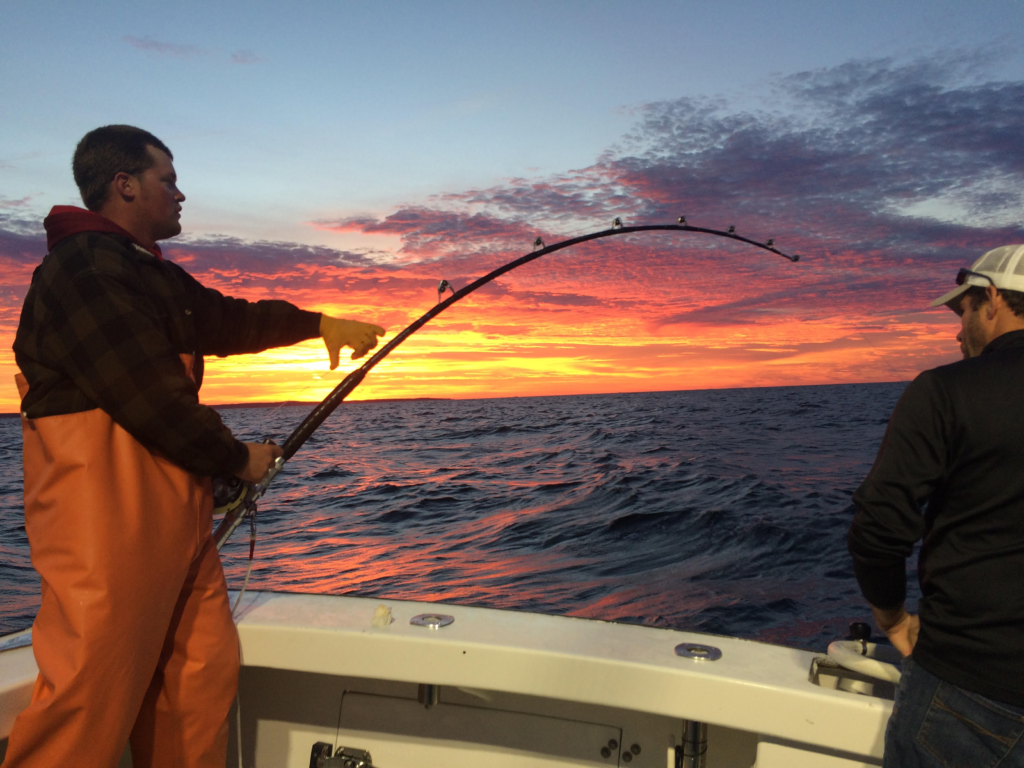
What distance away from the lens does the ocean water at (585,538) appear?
6.34 metres

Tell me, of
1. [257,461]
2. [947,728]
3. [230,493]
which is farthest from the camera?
[230,493]

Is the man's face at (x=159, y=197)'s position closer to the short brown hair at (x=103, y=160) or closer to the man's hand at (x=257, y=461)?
the short brown hair at (x=103, y=160)

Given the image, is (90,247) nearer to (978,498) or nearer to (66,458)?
(66,458)

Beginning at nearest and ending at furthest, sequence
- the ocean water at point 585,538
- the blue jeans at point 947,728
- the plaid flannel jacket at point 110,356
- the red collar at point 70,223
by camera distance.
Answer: the blue jeans at point 947,728, the plaid flannel jacket at point 110,356, the red collar at point 70,223, the ocean water at point 585,538

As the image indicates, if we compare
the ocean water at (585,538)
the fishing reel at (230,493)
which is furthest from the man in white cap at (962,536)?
the ocean water at (585,538)

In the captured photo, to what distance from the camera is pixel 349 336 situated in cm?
187

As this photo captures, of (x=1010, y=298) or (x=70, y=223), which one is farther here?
(x=70, y=223)

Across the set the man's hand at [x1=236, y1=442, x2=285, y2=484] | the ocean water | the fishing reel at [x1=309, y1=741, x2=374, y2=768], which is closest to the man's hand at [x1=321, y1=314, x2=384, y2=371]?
the man's hand at [x1=236, y1=442, x2=285, y2=484]

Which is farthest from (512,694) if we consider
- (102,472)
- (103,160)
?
(103,160)

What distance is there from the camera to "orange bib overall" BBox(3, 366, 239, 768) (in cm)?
133

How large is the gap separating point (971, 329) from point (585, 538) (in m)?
7.86

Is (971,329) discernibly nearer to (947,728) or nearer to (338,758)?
(947,728)

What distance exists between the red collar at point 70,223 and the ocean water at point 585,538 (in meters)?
4.38

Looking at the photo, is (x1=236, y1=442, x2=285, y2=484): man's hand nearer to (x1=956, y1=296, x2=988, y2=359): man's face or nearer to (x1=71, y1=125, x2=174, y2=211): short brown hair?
(x1=71, y1=125, x2=174, y2=211): short brown hair
